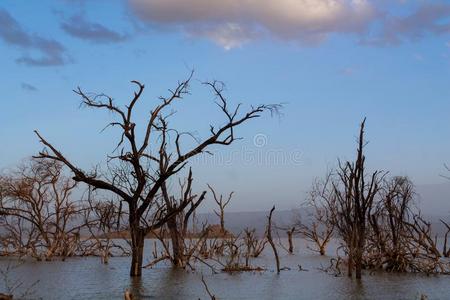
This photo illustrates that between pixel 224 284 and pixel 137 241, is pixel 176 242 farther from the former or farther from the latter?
pixel 224 284

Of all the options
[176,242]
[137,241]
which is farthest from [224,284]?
[176,242]

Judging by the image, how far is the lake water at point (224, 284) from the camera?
54.0ft

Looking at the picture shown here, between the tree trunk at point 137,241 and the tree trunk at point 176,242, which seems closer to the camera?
the tree trunk at point 137,241

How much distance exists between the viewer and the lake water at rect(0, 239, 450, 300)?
1645 cm

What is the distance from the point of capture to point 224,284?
19.3 m

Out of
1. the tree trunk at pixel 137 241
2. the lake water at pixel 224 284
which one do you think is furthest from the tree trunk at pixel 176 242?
the tree trunk at pixel 137 241

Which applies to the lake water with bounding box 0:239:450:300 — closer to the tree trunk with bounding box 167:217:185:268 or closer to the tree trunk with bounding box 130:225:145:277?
the tree trunk with bounding box 167:217:185:268

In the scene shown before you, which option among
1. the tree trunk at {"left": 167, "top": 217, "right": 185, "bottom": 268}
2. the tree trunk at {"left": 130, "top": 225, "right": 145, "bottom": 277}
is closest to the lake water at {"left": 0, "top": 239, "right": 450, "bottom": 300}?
the tree trunk at {"left": 167, "top": 217, "right": 185, "bottom": 268}

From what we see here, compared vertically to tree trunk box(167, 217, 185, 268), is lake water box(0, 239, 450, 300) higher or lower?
lower

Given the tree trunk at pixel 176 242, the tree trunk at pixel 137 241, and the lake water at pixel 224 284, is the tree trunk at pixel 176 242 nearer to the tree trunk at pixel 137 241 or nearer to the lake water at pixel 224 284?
the lake water at pixel 224 284

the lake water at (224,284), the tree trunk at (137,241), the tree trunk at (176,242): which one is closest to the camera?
the lake water at (224,284)

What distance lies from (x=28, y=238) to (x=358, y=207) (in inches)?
793

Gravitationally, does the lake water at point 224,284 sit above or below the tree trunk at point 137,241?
below

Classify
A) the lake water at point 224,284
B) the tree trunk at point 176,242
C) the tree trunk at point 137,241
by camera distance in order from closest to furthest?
the lake water at point 224,284 < the tree trunk at point 137,241 < the tree trunk at point 176,242
